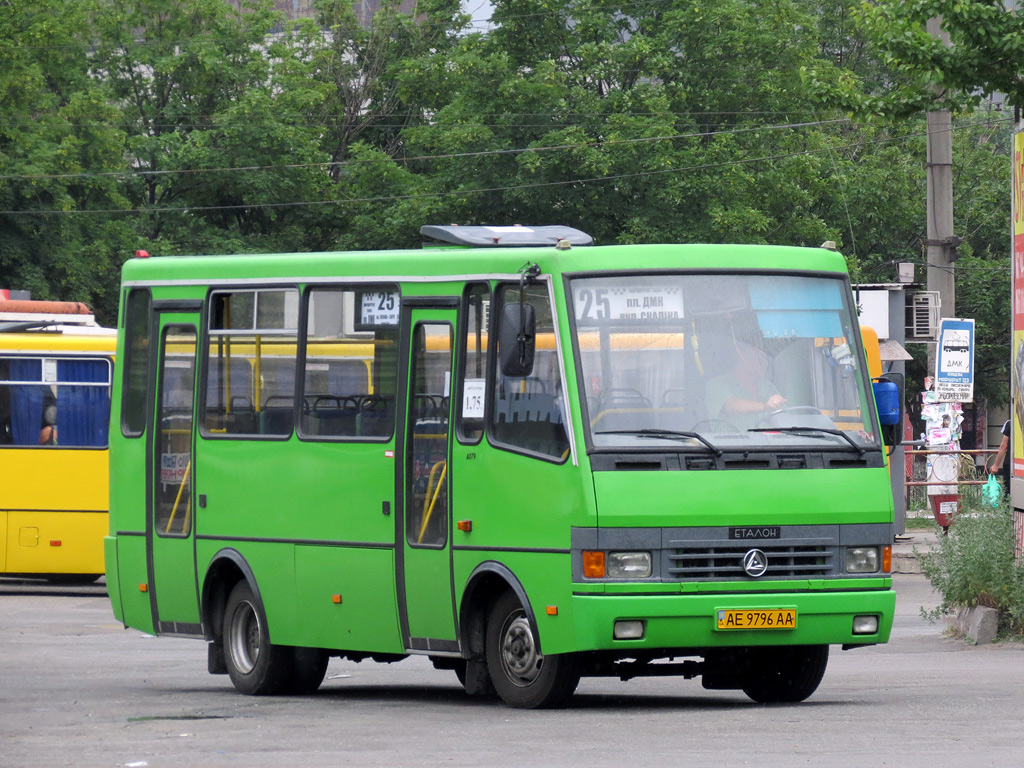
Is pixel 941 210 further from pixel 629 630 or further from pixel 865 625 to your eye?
pixel 629 630

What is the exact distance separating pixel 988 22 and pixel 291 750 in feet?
25.3

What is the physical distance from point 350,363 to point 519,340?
177 centimetres

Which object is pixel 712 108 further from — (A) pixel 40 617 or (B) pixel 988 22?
(B) pixel 988 22

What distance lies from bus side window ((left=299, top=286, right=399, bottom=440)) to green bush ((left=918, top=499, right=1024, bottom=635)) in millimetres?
5626

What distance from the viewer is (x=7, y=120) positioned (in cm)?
3912

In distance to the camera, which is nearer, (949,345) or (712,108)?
(949,345)

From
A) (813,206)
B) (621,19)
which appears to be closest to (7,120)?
(621,19)

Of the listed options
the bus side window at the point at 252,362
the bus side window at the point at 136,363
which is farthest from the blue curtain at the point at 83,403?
the bus side window at the point at 252,362

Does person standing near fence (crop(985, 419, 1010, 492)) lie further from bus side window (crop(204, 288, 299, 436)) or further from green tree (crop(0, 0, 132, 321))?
green tree (crop(0, 0, 132, 321))

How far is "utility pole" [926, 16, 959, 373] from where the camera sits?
99.1 ft

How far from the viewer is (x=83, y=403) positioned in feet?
75.0

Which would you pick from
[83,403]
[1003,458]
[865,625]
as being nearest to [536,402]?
[865,625]

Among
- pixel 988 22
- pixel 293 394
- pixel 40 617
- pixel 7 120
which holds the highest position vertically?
pixel 7 120

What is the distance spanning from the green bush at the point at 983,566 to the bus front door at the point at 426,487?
542cm
